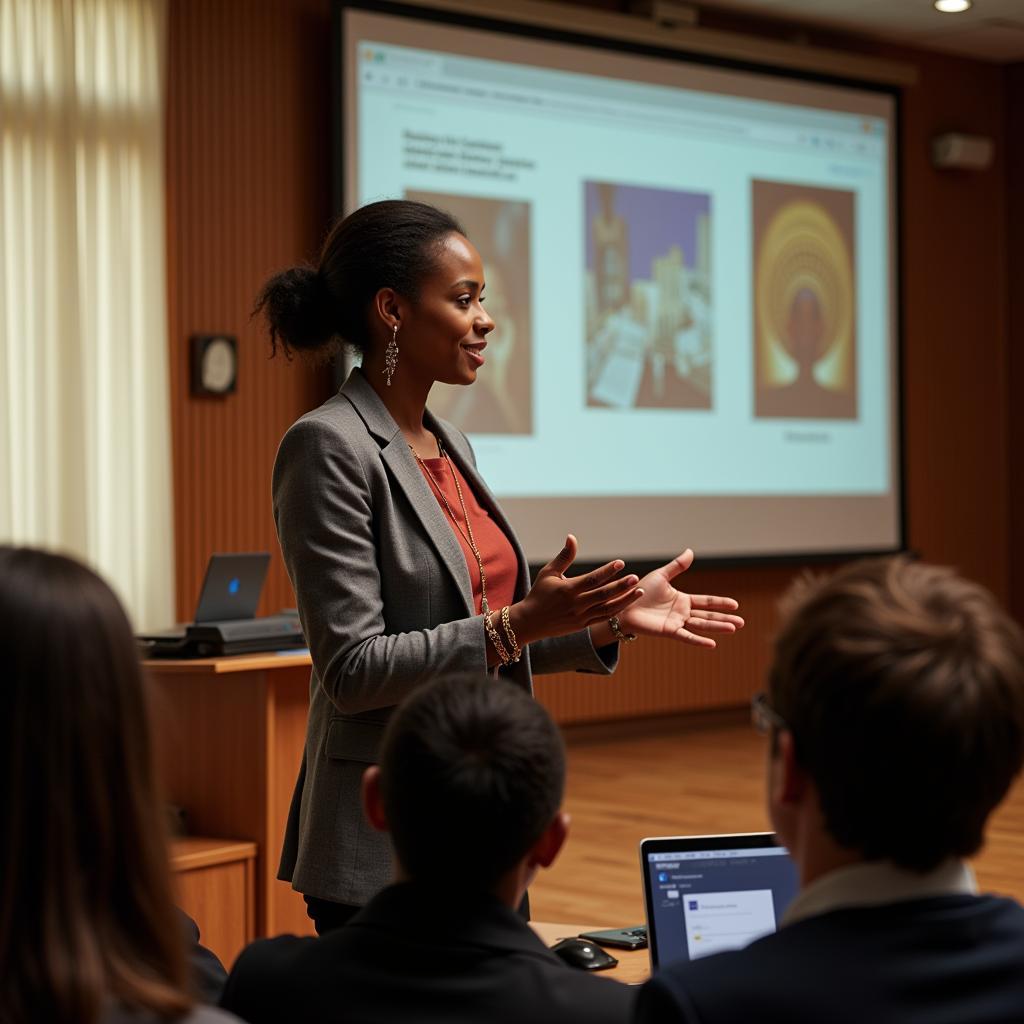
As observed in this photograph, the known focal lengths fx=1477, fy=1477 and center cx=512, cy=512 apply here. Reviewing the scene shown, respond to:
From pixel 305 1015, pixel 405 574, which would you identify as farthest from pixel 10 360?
pixel 305 1015

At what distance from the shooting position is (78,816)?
2.83 ft

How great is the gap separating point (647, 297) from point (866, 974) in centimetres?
571

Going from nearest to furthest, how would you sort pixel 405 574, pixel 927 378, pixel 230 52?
pixel 405 574 < pixel 230 52 < pixel 927 378

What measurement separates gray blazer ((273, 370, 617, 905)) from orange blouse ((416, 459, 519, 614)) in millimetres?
63

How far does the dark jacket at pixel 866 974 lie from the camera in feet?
3.04

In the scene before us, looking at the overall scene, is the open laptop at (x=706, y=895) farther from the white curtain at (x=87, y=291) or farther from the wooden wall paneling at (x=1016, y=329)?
the wooden wall paneling at (x=1016, y=329)

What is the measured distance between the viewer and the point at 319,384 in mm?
5805

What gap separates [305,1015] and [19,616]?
0.41 meters

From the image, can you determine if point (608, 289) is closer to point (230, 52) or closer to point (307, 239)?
point (307, 239)

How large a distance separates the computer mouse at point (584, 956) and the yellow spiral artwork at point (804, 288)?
5410 mm

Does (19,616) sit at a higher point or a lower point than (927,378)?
lower

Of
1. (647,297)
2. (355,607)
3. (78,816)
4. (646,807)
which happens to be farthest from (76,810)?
(647,297)

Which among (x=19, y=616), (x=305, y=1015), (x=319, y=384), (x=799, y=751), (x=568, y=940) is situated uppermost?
(x=319, y=384)

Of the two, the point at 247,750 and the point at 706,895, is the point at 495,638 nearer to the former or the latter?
the point at 706,895
